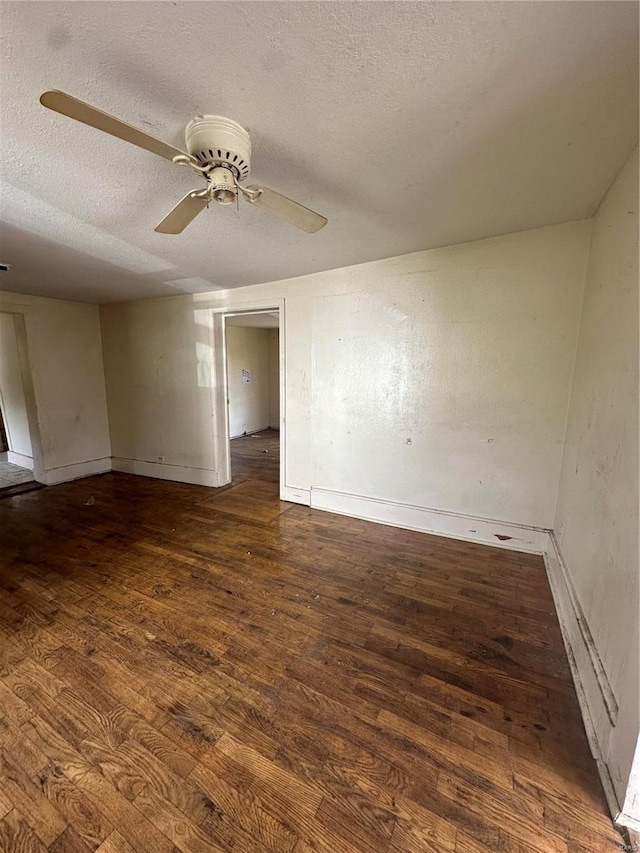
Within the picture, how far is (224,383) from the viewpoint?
4023 millimetres

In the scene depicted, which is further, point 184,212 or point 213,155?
point 184,212

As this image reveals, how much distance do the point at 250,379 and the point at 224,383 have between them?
10.2ft

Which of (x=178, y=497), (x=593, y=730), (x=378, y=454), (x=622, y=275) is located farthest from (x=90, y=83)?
(x=178, y=497)

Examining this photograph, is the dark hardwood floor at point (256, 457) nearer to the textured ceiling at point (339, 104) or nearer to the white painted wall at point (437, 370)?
the white painted wall at point (437, 370)

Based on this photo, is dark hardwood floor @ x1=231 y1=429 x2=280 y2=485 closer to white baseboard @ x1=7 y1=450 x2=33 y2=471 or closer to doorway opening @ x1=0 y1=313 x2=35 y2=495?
doorway opening @ x1=0 y1=313 x2=35 y2=495

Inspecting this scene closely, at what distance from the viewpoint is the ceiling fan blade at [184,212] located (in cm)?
134

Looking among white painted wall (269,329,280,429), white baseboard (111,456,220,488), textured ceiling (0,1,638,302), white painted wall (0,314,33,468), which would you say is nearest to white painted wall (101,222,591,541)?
textured ceiling (0,1,638,302)

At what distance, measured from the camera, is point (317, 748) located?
4.04 feet

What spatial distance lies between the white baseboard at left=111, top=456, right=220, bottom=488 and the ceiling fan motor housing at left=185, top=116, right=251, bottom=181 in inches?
133

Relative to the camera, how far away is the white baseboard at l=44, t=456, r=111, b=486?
165 inches

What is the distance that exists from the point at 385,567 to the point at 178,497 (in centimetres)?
254

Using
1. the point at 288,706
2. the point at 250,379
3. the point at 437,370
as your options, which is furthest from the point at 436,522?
the point at 250,379

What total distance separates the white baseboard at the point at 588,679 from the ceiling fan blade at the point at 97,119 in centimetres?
249

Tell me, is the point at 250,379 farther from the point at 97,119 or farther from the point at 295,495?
the point at 97,119
